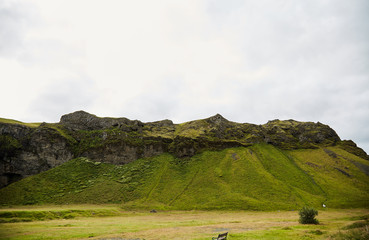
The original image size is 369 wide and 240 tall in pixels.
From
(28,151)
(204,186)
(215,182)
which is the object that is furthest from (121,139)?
(215,182)

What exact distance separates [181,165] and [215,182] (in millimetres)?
28845

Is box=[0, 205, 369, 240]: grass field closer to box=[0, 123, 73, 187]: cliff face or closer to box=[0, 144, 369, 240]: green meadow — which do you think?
box=[0, 144, 369, 240]: green meadow

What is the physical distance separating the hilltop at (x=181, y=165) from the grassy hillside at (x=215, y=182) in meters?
0.46

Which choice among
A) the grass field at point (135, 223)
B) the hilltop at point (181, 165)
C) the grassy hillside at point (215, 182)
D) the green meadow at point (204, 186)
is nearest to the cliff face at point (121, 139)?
the hilltop at point (181, 165)

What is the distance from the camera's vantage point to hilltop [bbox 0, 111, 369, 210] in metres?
94.3

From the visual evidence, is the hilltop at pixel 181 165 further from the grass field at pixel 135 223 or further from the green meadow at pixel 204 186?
the grass field at pixel 135 223

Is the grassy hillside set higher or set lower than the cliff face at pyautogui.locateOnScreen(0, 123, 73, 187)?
lower

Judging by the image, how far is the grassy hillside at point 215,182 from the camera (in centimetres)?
8944

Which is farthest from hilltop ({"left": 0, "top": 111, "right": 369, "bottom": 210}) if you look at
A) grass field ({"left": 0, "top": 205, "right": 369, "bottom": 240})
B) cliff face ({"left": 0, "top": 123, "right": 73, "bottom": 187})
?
grass field ({"left": 0, "top": 205, "right": 369, "bottom": 240})

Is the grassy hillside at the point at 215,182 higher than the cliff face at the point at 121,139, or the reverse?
the cliff face at the point at 121,139

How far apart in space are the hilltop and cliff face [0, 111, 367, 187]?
1.85 ft

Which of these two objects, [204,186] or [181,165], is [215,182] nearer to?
[204,186]

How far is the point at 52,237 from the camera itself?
32.4 m

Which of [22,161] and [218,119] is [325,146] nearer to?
[218,119]
